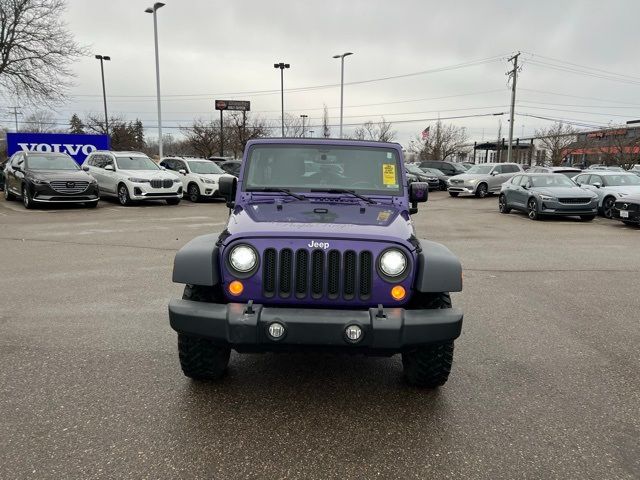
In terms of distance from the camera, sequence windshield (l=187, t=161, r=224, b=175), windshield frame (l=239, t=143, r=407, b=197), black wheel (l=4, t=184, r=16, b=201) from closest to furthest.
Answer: windshield frame (l=239, t=143, r=407, b=197) < black wheel (l=4, t=184, r=16, b=201) < windshield (l=187, t=161, r=224, b=175)

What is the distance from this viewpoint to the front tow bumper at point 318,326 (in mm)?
2969

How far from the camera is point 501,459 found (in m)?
2.84

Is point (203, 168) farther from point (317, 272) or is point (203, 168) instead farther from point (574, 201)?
point (317, 272)

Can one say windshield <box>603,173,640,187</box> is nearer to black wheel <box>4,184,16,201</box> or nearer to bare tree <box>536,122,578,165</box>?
black wheel <box>4,184,16,201</box>

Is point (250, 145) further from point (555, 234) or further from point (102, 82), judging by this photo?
point (102, 82)

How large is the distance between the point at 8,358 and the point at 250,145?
2712 mm

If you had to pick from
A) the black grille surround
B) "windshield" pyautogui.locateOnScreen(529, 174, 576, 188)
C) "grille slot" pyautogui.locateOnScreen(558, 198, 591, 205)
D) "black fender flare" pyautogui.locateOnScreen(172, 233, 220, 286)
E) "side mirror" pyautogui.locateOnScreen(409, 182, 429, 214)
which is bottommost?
"grille slot" pyautogui.locateOnScreen(558, 198, 591, 205)

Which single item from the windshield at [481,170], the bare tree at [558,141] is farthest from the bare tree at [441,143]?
the windshield at [481,170]

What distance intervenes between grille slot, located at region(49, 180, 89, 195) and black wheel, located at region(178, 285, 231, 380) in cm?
1340

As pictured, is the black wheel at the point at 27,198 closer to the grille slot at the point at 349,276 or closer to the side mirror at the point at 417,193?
the side mirror at the point at 417,193

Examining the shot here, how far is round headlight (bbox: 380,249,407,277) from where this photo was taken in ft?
10.5

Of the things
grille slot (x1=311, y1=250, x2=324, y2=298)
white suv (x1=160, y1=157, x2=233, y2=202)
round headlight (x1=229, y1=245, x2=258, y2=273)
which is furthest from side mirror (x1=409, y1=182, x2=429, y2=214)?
white suv (x1=160, y1=157, x2=233, y2=202)

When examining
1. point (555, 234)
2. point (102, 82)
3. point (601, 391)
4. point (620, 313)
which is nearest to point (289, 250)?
point (601, 391)

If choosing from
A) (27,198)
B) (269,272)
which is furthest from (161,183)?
(269,272)
